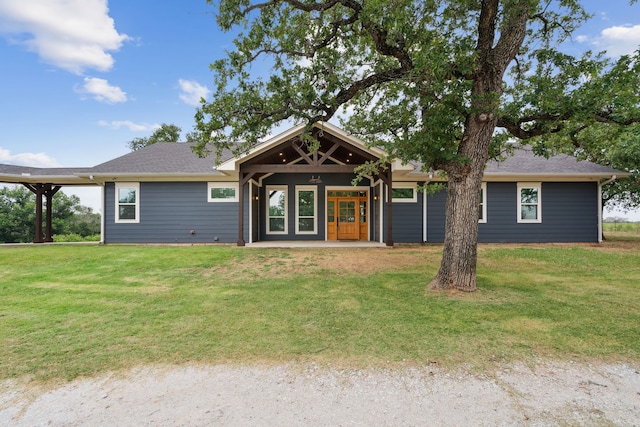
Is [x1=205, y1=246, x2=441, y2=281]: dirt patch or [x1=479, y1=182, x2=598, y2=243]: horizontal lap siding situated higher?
[x1=479, y1=182, x2=598, y2=243]: horizontal lap siding

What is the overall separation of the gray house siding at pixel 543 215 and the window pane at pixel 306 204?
15.3 ft

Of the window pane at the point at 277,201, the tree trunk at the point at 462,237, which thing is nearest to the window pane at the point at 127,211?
the window pane at the point at 277,201

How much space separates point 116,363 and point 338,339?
2.06 metres

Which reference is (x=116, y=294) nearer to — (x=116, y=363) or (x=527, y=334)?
(x=116, y=363)

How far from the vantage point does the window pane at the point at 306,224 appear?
12531mm

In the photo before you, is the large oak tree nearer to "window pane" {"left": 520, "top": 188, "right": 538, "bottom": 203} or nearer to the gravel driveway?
the gravel driveway

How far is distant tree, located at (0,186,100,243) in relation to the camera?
18.6 meters

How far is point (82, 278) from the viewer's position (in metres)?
6.12

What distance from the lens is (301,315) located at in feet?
13.1

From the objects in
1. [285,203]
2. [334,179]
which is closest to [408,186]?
[334,179]

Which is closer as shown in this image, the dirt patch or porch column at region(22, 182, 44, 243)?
the dirt patch

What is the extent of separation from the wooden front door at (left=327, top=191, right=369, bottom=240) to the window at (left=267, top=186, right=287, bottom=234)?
5.95 ft

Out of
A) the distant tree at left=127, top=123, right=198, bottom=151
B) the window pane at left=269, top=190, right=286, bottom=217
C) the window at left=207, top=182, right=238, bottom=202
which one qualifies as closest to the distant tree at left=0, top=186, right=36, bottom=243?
the distant tree at left=127, top=123, right=198, bottom=151

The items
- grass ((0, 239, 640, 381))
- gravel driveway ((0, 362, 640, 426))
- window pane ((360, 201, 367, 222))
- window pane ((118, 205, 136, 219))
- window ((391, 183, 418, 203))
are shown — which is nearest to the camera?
gravel driveway ((0, 362, 640, 426))
